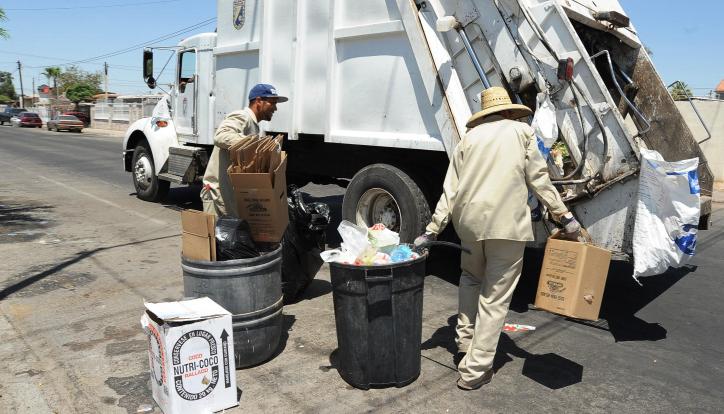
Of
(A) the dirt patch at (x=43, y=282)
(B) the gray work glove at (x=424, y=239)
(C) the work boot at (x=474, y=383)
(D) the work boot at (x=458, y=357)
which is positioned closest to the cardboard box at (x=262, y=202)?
(B) the gray work glove at (x=424, y=239)

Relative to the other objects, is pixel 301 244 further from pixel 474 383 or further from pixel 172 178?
pixel 172 178

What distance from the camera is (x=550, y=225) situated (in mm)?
4406

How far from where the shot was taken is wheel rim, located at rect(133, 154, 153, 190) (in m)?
9.23

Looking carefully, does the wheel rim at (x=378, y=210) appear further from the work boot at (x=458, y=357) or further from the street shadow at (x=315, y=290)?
the work boot at (x=458, y=357)

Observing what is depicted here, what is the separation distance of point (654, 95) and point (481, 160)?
318 cm

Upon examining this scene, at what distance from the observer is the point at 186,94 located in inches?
334

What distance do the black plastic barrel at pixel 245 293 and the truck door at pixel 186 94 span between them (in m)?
5.35

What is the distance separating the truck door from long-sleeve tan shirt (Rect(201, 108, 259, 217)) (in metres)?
3.97

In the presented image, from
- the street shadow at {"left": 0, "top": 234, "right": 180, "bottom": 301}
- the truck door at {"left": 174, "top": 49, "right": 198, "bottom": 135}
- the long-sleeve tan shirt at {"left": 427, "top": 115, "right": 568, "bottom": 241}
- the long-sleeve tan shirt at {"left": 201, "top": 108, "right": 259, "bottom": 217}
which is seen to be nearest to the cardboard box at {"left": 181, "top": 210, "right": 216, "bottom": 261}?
the long-sleeve tan shirt at {"left": 201, "top": 108, "right": 259, "bottom": 217}

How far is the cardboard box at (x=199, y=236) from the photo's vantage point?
330cm

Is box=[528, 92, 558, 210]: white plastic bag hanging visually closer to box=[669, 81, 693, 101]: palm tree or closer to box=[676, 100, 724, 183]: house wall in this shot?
box=[669, 81, 693, 101]: palm tree

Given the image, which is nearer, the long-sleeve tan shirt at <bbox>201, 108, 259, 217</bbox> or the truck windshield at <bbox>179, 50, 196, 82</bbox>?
the long-sleeve tan shirt at <bbox>201, 108, 259, 217</bbox>

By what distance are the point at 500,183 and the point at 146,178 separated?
295 inches

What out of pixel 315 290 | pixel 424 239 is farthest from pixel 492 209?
pixel 315 290
